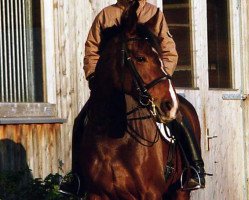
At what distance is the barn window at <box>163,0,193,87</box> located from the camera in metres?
13.1

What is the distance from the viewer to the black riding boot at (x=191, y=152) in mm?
8492

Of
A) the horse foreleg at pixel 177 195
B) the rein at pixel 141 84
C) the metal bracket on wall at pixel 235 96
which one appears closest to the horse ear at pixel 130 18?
the rein at pixel 141 84

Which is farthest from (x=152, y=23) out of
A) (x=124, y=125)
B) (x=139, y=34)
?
(x=124, y=125)

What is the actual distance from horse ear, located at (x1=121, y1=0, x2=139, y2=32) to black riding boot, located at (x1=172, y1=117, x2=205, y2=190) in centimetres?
141

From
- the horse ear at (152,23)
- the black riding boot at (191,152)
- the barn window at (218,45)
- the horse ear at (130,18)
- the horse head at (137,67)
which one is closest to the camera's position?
the horse head at (137,67)

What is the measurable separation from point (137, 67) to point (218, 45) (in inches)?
291

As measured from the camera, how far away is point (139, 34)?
23.8 feet

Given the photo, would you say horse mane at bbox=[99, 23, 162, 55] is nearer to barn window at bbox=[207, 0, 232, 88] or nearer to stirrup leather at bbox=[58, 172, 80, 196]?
stirrup leather at bbox=[58, 172, 80, 196]

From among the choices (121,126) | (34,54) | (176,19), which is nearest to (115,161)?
(121,126)

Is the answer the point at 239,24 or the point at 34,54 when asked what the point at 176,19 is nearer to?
the point at 239,24

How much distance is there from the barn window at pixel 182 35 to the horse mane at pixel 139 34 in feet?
18.1

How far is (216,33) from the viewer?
14.2m

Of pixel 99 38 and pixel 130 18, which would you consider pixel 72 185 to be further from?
pixel 130 18

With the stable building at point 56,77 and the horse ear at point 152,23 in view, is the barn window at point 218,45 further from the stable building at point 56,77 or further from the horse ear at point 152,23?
the horse ear at point 152,23
